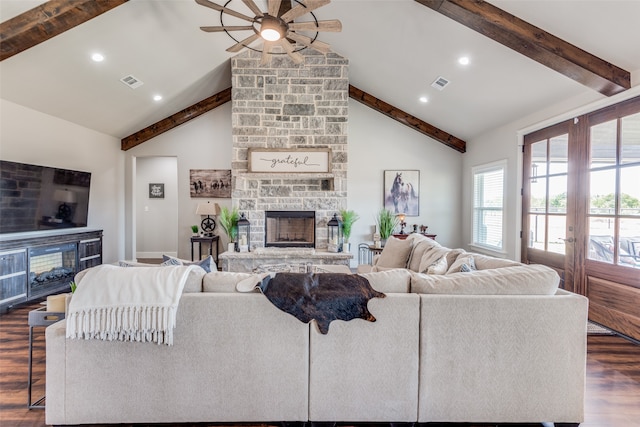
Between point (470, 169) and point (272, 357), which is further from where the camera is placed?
point (470, 169)

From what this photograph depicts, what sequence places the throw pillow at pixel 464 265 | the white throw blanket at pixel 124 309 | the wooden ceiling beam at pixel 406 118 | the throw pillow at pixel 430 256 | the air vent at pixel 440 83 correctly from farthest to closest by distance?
the wooden ceiling beam at pixel 406 118 → the air vent at pixel 440 83 → the throw pillow at pixel 430 256 → the throw pillow at pixel 464 265 → the white throw blanket at pixel 124 309

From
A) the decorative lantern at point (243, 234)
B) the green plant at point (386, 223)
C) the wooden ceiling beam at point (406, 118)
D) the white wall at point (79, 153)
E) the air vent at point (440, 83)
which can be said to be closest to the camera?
the white wall at point (79, 153)

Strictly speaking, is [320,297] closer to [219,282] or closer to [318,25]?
[219,282]

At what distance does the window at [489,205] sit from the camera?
4.92 metres

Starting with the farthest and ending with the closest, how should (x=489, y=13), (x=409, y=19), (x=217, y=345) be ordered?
(x=409, y=19) < (x=489, y=13) < (x=217, y=345)

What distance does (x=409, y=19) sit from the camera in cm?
346

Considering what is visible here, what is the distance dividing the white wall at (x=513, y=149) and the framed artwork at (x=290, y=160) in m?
2.69

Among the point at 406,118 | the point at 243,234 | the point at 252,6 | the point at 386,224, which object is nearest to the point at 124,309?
the point at 252,6

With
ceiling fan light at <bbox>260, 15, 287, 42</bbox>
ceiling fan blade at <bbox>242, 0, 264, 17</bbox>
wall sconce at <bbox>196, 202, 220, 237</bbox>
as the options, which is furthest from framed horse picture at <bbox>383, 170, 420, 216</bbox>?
ceiling fan blade at <bbox>242, 0, 264, 17</bbox>

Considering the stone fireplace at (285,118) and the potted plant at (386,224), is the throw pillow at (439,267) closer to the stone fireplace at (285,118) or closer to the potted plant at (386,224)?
the stone fireplace at (285,118)

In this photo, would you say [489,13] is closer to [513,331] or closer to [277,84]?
[513,331]

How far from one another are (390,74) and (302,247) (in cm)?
306

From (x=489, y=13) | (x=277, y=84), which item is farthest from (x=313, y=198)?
(x=489, y=13)

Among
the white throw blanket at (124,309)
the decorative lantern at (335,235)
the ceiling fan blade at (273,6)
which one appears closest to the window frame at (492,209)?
the decorative lantern at (335,235)
